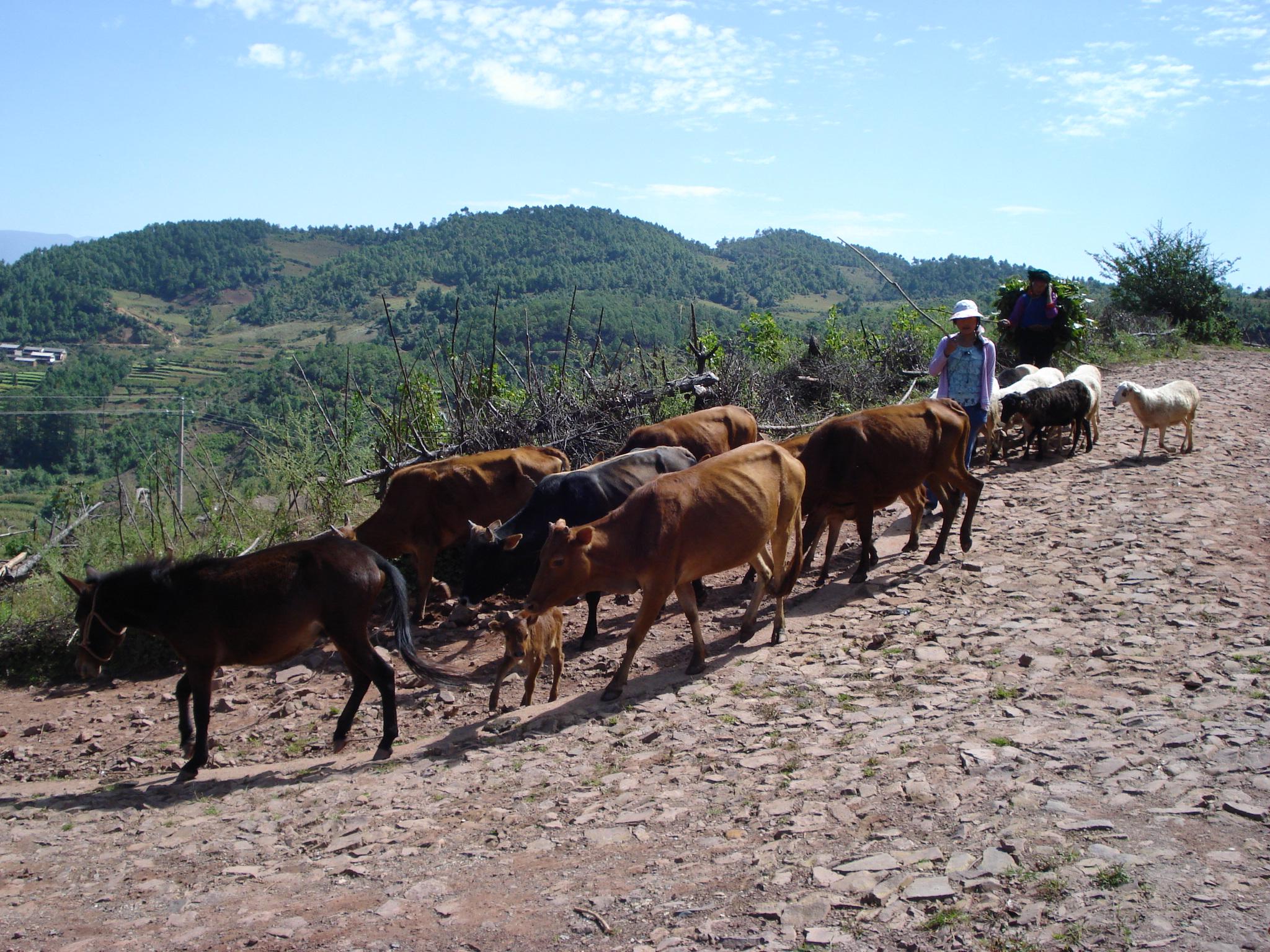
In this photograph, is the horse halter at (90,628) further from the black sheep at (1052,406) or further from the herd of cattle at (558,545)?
the black sheep at (1052,406)

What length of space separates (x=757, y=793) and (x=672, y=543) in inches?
104

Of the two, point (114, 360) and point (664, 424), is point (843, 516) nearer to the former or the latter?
point (664, 424)

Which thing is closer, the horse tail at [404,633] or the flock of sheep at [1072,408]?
the horse tail at [404,633]

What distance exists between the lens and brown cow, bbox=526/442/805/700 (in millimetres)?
7797

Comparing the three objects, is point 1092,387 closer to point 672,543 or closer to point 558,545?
point 672,543

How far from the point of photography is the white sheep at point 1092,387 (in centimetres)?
1517

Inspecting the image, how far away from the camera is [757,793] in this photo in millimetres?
5758

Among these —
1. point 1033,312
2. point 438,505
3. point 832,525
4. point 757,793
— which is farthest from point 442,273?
point 757,793

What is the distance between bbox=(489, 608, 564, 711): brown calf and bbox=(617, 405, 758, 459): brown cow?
353 cm

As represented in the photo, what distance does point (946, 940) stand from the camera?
4062 millimetres

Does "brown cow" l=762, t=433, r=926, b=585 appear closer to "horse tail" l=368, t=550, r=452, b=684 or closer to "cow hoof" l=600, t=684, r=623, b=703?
"cow hoof" l=600, t=684, r=623, b=703

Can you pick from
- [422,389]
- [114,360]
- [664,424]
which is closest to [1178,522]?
[664,424]

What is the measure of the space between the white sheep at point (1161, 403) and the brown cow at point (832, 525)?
515 cm

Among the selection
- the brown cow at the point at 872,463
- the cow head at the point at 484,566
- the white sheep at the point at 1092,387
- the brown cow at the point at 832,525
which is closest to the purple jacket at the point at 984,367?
the brown cow at the point at 872,463
